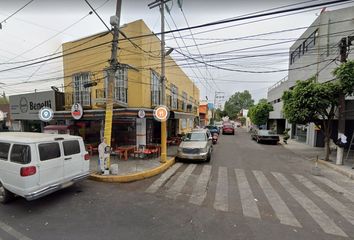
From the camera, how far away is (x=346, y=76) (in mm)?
9508

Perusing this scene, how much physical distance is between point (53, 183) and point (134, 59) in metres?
8.36

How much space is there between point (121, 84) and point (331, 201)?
1113cm

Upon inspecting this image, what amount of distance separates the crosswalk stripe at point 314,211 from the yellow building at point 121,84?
7.14m

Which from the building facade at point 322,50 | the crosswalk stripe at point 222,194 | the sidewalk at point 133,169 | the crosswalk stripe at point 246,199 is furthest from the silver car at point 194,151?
the building facade at point 322,50

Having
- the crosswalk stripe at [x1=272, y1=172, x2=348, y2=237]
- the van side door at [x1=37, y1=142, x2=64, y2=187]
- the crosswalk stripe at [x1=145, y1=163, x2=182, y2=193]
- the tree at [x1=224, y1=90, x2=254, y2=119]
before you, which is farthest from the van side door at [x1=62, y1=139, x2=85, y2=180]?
the tree at [x1=224, y1=90, x2=254, y2=119]

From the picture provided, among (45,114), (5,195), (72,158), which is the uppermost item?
(45,114)

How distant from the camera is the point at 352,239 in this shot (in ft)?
12.2

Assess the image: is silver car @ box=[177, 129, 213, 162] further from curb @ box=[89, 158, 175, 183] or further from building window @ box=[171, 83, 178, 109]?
building window @ box=[171, 83, 178, 109]

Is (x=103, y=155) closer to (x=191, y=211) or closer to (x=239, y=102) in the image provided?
(x=191, y=211)

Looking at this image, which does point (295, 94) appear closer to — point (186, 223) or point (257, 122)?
point (186, 223)

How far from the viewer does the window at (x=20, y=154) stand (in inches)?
188

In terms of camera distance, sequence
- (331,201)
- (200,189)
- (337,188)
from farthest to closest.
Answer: (337,188)
(200,189)
(331,201)

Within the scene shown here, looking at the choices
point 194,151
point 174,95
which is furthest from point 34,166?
point 174,95

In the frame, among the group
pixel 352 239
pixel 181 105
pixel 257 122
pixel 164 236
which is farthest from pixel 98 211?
pixel 257 122
